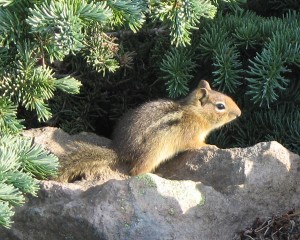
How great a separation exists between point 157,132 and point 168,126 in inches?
5.0

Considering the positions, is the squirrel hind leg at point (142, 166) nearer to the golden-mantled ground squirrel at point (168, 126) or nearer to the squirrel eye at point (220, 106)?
the golden-mantled ground squirrel at point (168, 126)

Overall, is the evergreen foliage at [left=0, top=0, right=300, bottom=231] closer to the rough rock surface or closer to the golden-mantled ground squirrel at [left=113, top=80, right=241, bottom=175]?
the golden-mantled ground squirrel at [left=113, top=80, right=241, bottom=175]

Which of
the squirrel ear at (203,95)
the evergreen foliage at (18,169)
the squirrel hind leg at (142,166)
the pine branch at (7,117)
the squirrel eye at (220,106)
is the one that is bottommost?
the squirrel hind leg at (142,166)

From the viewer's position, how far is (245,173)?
11.2ft

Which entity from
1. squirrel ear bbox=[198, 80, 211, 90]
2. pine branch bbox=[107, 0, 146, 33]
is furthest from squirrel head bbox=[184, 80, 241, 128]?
pine branch bbox=[107, 0, 146, 33]

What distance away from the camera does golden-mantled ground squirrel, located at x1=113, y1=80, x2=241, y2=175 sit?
12.6 feet

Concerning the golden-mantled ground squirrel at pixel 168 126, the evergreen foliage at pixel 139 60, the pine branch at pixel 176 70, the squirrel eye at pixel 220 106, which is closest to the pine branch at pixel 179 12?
the evergreen foliage at pixel 139 60

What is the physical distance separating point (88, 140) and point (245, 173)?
103cm

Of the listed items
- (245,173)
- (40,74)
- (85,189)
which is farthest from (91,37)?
(245,173)

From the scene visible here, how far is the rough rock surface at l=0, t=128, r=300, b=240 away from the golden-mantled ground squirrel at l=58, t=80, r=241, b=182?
19 centimetres

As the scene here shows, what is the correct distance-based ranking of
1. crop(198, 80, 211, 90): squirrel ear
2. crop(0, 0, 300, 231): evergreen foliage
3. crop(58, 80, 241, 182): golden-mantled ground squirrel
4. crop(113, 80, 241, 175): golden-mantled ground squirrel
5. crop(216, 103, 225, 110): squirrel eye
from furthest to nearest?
crop(216, 103, 225, 110): squirrel eye
crop(198, 80, 211, 90): squirrel ear
crop(113, 80, 241, 175): golden-mantled ground squirrel
crop(58, 80, 241, 182): golden-mantled ground squirrel
crop(0, 0, 300, 231): evergreen foliage

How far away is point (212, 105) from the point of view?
4.38 meters

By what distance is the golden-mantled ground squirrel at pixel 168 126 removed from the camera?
3838mm

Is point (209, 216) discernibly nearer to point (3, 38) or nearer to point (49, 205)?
point (49, 205)
